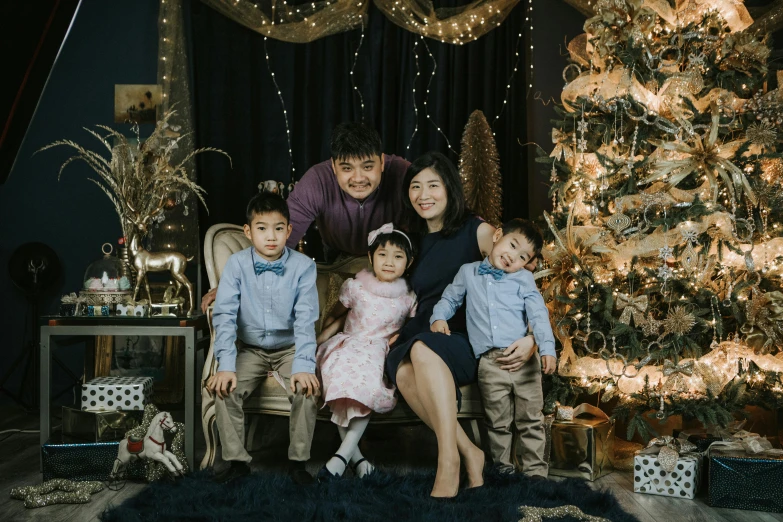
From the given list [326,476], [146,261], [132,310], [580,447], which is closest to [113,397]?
[132,310]

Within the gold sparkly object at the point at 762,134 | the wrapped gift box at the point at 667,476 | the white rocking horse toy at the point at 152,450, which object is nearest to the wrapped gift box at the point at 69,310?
the white rocking horse toy at the point at 152,450

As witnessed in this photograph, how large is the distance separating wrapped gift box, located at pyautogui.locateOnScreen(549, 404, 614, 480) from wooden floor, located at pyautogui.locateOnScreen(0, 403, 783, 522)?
0.06 meters

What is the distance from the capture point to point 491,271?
255 cm

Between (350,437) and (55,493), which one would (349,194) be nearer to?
(350,437)

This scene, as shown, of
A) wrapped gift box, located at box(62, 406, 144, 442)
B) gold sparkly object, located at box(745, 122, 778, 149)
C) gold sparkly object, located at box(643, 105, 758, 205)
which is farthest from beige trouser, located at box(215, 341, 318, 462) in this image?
gold sparkly object, located at box(745, 122, 778, 149)

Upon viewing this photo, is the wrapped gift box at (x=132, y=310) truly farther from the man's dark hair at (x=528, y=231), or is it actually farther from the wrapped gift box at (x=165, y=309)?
the man's dark hair at (x=528, y=231)

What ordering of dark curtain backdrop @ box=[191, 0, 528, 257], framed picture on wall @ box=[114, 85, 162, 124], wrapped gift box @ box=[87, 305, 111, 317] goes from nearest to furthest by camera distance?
wrapped gift box @ box=[87, 305, 111, 317] < dark curtain backdrop @ box=[191, 0, 528, 257] < framed picture on wall @ box=[114, 85, 162, 124]

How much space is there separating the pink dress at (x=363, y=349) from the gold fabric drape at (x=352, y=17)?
1616 millimetres

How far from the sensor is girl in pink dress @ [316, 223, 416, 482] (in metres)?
2.47

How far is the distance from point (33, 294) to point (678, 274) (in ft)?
10.7

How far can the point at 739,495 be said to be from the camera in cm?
229

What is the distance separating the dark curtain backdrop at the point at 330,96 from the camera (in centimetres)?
393

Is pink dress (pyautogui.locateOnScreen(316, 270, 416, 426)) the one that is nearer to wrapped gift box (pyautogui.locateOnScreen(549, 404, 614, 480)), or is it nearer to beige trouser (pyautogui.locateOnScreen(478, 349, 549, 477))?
beige trouser (pyautogui.locateOnScreen(478, 349, 549, 477))

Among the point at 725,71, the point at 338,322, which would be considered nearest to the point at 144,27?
the point at 338,322
